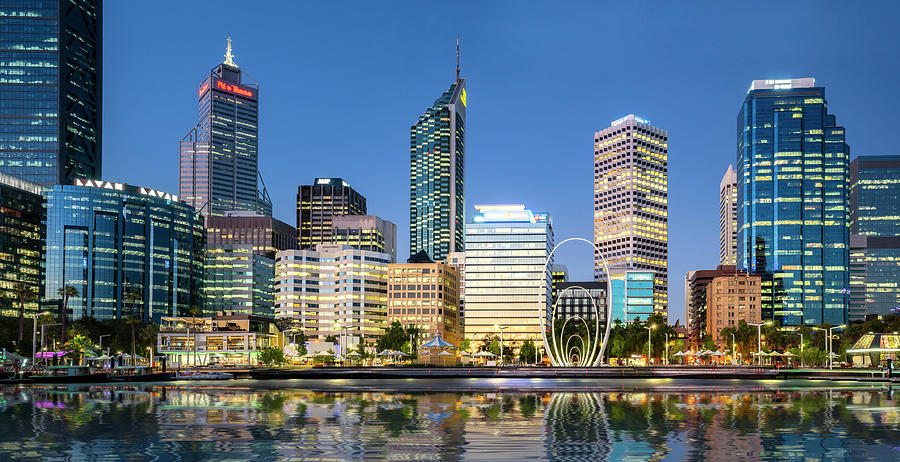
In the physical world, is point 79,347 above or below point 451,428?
below

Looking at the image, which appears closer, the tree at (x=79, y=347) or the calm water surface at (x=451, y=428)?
the calm water surface at (x=451, y=428)

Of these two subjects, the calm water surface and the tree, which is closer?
the calm water surface

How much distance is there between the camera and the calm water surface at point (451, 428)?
91.2 feet

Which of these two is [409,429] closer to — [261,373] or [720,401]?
[720,401]

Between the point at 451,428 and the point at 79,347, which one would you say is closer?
the point at 451,428

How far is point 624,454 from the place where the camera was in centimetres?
2745

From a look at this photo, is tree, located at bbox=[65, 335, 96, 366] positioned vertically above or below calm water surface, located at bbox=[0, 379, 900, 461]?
below

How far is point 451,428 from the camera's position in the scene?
3584cm

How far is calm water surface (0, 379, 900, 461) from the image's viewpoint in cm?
2780

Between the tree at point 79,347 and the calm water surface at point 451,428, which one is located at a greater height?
the calm water surface at point 451,428

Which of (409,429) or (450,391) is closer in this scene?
(409,429)

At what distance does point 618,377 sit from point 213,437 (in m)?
73.8

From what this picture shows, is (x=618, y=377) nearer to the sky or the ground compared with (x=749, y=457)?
nearer to the ground

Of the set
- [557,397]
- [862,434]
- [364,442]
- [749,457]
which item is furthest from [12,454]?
[557,397]
